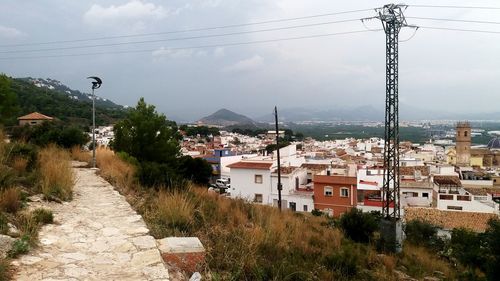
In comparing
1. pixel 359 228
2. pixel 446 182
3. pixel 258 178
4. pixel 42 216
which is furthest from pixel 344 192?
pixel 42 216

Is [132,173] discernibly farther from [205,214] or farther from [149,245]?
[149,245]

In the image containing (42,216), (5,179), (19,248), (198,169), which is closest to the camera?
(19,248)

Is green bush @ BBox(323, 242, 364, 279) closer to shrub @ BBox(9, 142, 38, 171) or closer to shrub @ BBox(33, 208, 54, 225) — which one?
shrub @ BBox(33, 208, 54, 225)

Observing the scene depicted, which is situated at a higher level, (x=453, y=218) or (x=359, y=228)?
(x=359, y=228)

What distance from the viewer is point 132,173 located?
8.79 m

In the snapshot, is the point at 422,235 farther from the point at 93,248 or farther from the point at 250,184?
the point at 93,248

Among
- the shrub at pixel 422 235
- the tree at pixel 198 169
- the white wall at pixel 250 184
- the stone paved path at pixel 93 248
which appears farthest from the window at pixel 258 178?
the stone paved path at pixel 93 248

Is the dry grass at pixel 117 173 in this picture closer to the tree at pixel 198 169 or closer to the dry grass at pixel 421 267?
the dry grass at pixel 421 267

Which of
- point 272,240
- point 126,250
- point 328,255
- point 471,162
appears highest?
point 126,250

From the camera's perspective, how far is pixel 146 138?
63.6 feet

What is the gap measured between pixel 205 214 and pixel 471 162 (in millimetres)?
63360

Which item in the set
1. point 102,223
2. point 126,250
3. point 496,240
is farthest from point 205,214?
point 496,240

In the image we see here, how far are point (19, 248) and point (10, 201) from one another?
1.41 meters

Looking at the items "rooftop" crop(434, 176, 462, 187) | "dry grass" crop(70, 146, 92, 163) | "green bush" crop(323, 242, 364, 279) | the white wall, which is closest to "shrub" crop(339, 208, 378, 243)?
"green bush" crop(323, 242, 364, 279)
